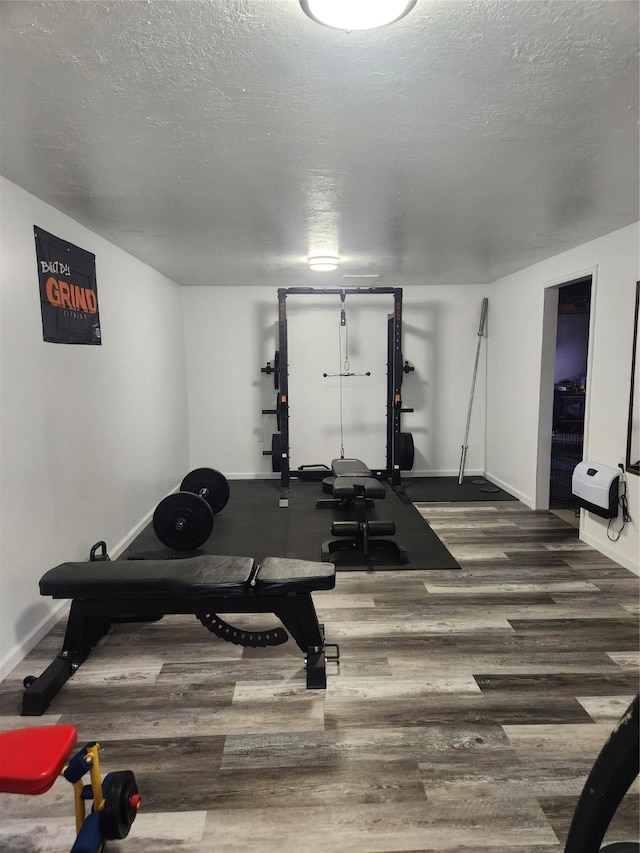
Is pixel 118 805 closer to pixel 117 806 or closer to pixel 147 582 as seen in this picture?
pixel 117 806

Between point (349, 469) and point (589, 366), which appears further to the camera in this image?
point (349, 469)

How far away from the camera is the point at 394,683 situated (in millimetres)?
2076

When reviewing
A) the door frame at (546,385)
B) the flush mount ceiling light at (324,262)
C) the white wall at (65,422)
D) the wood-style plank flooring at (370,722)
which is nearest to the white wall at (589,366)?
the door frame at (546,385)

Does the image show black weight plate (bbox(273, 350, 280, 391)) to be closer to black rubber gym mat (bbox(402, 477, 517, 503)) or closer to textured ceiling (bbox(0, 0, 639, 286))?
black rubber gym mat (bbox(402, 477, 517, 503))

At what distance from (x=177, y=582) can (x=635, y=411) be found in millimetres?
2796

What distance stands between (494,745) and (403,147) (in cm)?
220

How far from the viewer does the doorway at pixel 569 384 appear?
662 cm

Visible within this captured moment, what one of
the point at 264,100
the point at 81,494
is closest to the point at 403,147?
the point at 264,100

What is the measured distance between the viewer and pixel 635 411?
302 centimetres

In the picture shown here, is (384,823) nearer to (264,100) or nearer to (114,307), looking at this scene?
(264,100)

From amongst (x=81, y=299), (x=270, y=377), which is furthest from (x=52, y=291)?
(x=270, y=377)

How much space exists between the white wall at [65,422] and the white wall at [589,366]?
3319mm

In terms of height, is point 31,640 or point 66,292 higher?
point 66,292

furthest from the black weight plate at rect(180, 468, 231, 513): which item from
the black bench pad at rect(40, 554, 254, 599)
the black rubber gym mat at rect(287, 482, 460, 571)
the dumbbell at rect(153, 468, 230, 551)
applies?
the black bench pad at rect(40, 554, 254, 599)
